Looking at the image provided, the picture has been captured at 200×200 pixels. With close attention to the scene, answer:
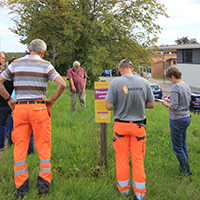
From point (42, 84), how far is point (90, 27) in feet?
41.9

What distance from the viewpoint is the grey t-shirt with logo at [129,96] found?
2818 millimetres

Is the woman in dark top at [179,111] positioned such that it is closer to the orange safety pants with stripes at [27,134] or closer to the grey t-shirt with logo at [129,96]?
the grey t-shirt with logo at [129,96]

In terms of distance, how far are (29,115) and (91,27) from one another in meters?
12.7

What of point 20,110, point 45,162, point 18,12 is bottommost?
point 45,162

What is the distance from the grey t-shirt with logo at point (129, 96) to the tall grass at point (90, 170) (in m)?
1.04

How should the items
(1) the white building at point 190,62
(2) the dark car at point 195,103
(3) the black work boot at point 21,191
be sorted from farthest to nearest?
(1) the white building at point 190,62, (2) the dark car at point 195,103, (3) the black work boot at point 21,191

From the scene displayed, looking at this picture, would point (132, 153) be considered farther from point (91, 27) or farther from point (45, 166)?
point (91, 27)

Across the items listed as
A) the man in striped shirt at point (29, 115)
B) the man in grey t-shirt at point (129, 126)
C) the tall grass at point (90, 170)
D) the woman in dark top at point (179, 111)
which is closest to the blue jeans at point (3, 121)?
the tall grass at point (90, 170)

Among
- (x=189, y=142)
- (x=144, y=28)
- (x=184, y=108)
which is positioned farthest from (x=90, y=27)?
(x=184, y=108)

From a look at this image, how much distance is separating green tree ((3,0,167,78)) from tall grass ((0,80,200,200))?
954cm

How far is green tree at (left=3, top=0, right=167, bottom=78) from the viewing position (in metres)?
14.0

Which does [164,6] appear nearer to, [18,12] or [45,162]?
[18,12]

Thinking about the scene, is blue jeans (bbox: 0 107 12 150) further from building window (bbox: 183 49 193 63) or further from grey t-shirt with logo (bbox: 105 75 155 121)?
building window (bbox: 183 49 193 63)

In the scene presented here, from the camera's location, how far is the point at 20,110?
264cm
